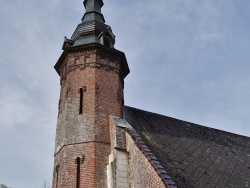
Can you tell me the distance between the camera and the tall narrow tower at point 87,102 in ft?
44.1

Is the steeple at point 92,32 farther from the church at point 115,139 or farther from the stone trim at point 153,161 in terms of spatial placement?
the stone trim at point 153,161

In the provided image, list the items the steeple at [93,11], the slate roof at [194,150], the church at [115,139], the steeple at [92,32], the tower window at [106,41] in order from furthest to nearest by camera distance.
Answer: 1. the steeple at [93,11]
2. the steeple at [92,32]
3. the tower window at [106,41]
4. the church at [115,139]
5. the slate roof at [194,150]

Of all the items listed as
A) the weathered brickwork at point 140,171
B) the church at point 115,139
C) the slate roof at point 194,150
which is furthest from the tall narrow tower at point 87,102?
the slate roof at point 194,150

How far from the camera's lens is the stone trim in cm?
1039

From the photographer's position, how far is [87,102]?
1509 cm

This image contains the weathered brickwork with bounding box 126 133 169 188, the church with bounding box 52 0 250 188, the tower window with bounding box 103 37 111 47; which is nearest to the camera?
the weathered brickwork with bounding box 126 133 169 188

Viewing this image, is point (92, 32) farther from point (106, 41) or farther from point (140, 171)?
point (140, 171)

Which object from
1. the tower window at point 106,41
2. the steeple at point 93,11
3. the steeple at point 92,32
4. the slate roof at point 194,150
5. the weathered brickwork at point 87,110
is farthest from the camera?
the steeple at point 93,11

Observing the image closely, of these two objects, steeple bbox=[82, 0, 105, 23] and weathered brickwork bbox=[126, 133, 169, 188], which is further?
steeple bbox=[82, 0, 105, 23]

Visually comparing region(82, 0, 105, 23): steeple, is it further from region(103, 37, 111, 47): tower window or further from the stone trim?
the stone trim

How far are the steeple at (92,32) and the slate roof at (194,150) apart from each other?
3.18m

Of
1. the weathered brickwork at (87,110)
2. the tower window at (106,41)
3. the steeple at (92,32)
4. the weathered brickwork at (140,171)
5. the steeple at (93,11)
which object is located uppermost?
the steeple at (93,11)

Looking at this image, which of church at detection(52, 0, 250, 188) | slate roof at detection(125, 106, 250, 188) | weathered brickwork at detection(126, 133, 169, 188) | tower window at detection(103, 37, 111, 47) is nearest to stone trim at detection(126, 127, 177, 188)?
church at detection(52, 0, 250, 188)

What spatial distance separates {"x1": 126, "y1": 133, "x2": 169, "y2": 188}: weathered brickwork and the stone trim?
12 centimetres
